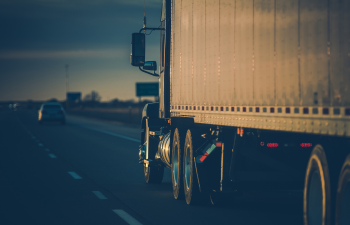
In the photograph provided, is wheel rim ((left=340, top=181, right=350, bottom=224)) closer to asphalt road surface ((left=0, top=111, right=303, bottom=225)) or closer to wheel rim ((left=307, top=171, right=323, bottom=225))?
wheel rim ((left=307, top=171, right=323, bottom=225))

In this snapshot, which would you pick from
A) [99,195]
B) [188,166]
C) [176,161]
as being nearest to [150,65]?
[176,161]

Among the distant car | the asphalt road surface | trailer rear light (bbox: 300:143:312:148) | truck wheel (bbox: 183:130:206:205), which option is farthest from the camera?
the distant car

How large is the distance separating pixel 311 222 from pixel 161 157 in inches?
Answer: 227

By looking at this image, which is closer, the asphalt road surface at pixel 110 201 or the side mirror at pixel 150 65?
the asphalt road surface at pixel 110 201

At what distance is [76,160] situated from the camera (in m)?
16.8

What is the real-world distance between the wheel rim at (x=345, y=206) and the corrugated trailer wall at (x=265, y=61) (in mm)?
502

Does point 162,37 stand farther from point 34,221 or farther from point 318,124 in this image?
point 318,124

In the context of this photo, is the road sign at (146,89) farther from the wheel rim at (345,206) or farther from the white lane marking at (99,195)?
the wheel rim at (345,206)

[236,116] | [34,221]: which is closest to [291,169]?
[236,116]

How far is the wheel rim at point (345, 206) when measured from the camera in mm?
4566

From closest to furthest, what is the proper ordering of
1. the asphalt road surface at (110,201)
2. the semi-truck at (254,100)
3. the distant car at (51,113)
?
the semi-truck at (254,100) → the asphalt road surface at (110,201) → the distant car at (51,113)

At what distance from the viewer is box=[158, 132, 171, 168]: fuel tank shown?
10.1 meters

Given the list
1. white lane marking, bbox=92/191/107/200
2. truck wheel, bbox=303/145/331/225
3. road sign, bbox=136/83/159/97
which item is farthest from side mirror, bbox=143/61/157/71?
road sign, bbox=136/83/159/97

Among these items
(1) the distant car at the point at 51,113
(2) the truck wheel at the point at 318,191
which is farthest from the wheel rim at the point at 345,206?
(1) the distant car at the point at 51,113
